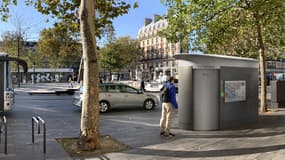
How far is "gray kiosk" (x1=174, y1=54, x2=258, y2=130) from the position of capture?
1016 cm

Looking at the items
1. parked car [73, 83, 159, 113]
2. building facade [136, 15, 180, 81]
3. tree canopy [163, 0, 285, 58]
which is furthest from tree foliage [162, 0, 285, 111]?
building facade [136, 15, 180, 81]

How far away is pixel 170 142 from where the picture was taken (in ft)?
27.3

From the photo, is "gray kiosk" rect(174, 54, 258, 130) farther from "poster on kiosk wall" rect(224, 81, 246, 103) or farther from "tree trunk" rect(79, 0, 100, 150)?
"tree trunk" rect(79, 0, 100, 150)

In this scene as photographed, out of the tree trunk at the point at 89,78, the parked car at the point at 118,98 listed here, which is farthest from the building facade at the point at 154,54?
the tree trunk at the point at 89,78

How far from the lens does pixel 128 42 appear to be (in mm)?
78062

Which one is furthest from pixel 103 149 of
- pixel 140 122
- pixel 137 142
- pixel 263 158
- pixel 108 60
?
pixel 108 60

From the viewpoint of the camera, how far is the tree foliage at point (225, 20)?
44.3 feet

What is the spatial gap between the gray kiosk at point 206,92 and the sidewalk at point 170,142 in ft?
1.50

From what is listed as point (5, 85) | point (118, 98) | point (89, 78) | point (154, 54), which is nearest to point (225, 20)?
point (118, 98)

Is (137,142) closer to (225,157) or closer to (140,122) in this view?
(225,157)

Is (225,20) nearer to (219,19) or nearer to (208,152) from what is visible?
(219,19)

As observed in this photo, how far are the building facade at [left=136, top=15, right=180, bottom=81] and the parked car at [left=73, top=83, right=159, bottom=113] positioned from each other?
265ft

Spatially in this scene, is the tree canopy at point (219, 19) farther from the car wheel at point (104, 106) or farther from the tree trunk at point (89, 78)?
the tree trunk at point (89, 78)

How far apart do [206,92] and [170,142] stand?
8.50 ft
